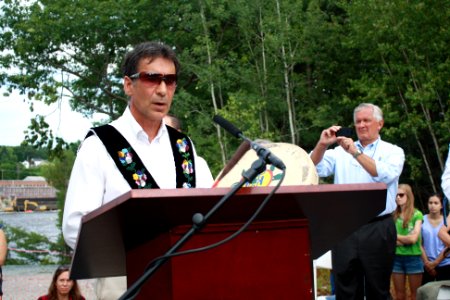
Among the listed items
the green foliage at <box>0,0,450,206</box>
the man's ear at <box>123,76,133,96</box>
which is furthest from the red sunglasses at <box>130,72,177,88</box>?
the green foliage at <box>0,0,450,206</box>

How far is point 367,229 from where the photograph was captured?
20.4 feet

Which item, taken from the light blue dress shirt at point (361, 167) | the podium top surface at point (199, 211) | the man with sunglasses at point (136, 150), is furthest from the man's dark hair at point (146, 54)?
the light blue dress shirt at point (361, 167)

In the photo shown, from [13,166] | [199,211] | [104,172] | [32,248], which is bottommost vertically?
[32,248]

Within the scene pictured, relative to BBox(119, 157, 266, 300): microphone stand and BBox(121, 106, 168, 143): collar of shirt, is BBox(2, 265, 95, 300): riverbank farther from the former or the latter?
BBox(119, 157, 266, 300): microphone stand

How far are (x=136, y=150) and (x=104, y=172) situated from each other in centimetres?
22

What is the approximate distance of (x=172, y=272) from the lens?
258 cm

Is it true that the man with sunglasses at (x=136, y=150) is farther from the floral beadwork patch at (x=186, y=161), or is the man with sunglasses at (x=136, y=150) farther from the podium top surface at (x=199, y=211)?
the podium top surface at (x=199, y=211)

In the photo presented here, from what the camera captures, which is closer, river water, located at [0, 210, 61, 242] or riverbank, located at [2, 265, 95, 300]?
riverbank, located at [2, 265, 95, 300]

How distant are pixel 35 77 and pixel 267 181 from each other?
2556cm

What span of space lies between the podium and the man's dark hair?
862mm

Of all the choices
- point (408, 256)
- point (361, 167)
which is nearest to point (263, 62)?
point (408, 256)

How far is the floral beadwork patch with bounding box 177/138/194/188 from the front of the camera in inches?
141

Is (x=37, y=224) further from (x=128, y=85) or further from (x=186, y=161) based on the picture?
(x=128, y=85)

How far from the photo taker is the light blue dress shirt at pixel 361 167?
6305 millimetres
